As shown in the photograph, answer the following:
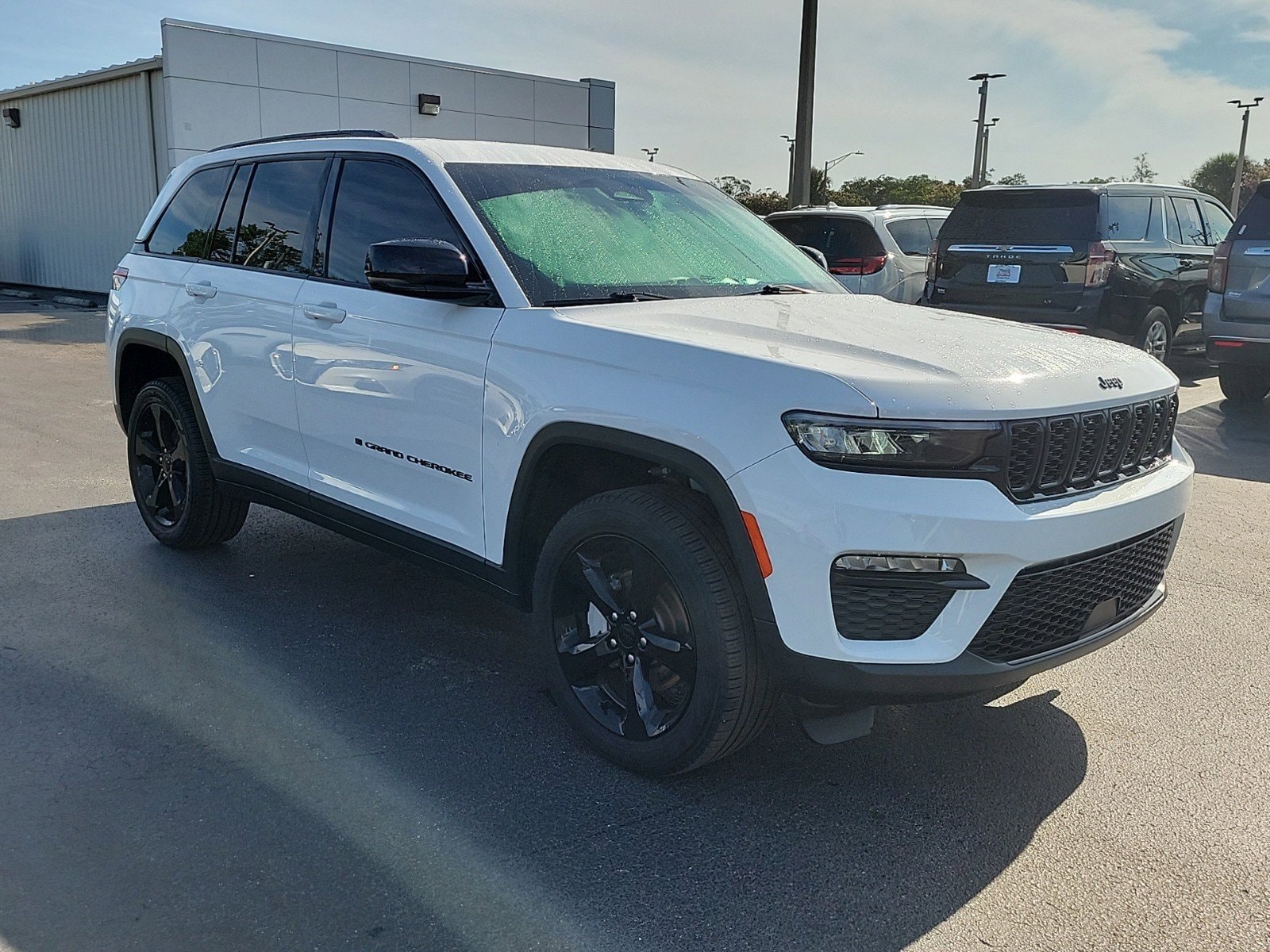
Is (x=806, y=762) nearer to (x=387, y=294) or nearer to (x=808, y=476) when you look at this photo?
(x=808, y=476)

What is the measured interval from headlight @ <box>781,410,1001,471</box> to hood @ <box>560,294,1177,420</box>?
0.03 meters

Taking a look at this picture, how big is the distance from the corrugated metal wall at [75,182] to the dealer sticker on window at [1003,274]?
15.9 metres

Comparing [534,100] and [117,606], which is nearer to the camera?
[117,606]

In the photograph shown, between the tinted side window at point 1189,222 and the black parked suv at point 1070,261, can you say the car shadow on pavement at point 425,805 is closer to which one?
the black parked suv at point 1070,261

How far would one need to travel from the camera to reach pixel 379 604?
486 cm

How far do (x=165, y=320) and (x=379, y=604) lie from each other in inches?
68.1

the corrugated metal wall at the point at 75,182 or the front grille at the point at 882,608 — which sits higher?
the corrugated metal wall at the point at 75,182

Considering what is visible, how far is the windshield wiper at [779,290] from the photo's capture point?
4195mm

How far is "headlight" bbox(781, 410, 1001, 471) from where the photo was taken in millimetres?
2775

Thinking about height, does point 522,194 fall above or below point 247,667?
above

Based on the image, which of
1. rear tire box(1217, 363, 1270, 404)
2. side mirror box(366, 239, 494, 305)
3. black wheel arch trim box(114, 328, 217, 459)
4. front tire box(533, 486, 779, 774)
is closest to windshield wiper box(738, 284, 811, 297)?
side mirror box(366, 239, 494, 305)

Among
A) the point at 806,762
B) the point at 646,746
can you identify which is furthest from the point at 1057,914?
the point at 646,746

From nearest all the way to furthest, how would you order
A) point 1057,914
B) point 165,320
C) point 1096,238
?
point 1057,914
point 165,320
point 1096,238

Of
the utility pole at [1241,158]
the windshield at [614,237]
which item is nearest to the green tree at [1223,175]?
the utility pole at [1241,158]
